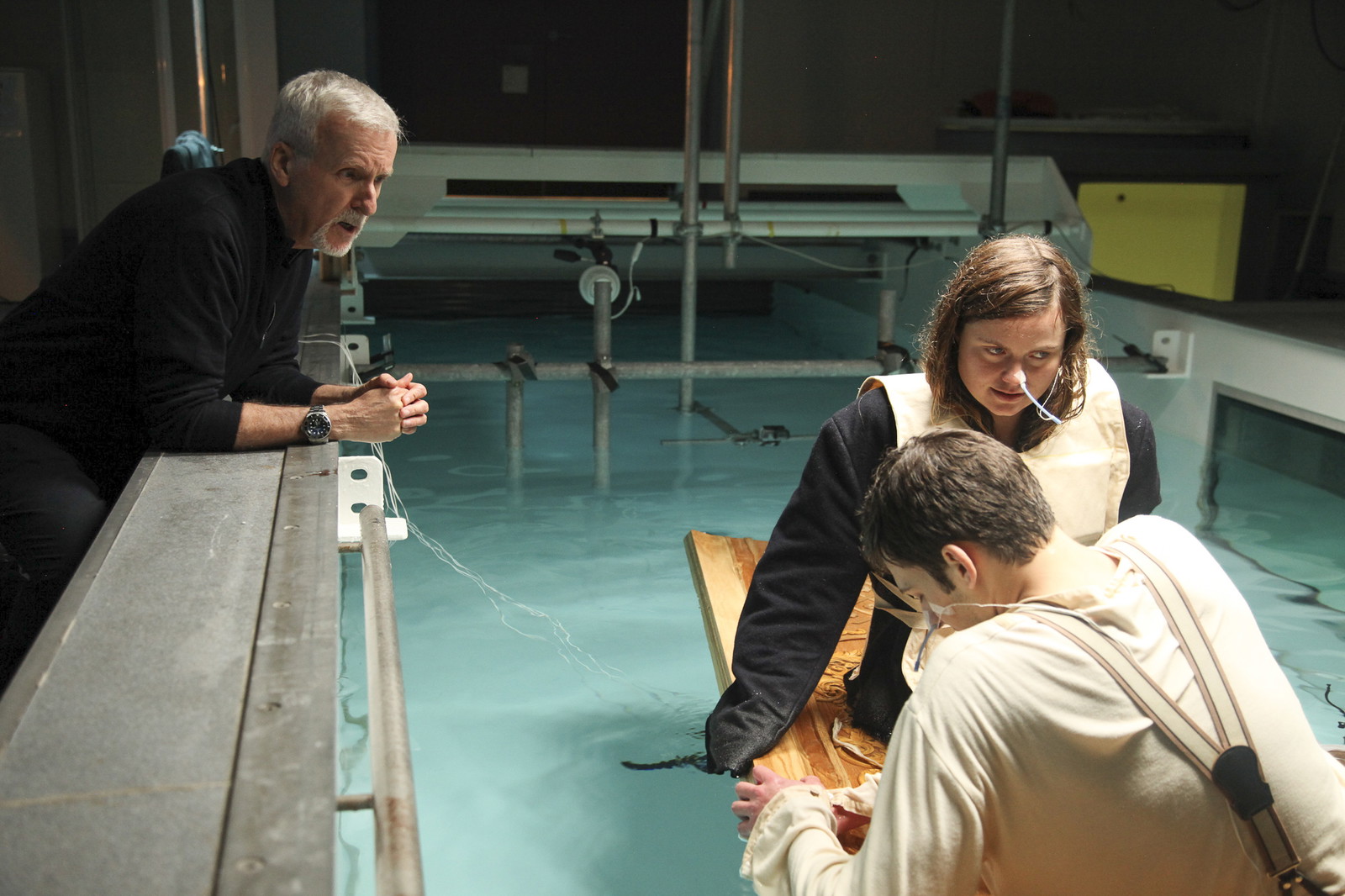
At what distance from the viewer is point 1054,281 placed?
4.86ft

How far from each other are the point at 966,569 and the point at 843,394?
4205mm

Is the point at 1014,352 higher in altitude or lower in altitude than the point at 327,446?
higher

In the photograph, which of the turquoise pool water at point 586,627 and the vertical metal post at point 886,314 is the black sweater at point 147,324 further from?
the vertical metal post at point 886,314

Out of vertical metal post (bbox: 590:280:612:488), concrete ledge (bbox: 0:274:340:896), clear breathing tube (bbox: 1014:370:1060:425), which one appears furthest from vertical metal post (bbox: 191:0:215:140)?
clear breathing tube (bbox: 1014:370:1060:425)

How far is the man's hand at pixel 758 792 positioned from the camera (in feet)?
4.20

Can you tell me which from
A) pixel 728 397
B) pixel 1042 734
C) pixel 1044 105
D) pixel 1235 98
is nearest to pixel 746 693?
pixel 1042 734

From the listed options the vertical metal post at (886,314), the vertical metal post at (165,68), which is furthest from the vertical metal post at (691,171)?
the vertical metal post at (165,68)

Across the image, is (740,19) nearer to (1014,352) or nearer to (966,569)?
(1014,352)

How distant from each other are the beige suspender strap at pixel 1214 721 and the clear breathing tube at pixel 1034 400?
0.54m

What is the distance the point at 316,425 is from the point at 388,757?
866 mm

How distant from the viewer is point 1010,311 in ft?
4.81

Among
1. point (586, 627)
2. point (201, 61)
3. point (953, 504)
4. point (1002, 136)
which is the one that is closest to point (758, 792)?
point (953, 504)

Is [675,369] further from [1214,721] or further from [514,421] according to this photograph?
[1214,721]

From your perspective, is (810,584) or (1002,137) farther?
(1002,137)
